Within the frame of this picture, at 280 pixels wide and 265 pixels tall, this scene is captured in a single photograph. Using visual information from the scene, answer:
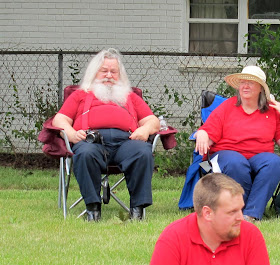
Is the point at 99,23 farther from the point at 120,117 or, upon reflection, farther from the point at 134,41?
the point at 120,117

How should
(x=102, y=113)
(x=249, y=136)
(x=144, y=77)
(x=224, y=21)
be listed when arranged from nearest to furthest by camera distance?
(x=249, y=136) → (x=102, y=113) → (x=144, y=77) → (x=224, y=21)

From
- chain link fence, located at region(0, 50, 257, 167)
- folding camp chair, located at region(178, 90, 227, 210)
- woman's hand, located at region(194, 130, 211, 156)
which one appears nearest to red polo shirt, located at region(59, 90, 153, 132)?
folding camp chair, located at region(178, 90, 227, 210)

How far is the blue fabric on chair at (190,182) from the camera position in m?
5.87

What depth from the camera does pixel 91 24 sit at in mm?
10266

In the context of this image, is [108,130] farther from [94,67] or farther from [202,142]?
[202,142]

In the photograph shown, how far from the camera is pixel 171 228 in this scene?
10.0 feet

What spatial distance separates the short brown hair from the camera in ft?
9.71

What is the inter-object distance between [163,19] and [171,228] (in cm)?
738

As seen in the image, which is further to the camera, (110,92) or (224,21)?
(224,21)

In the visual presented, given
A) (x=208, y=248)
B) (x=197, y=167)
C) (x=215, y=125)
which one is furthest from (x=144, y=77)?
(x=208, y=248)

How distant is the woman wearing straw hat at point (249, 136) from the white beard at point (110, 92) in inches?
31.4

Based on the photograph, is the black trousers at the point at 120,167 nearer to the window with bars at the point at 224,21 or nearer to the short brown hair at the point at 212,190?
the short brown hair at the point at 212,190

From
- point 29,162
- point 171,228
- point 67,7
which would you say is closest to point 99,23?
point 67,7

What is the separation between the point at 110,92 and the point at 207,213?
3152mm
